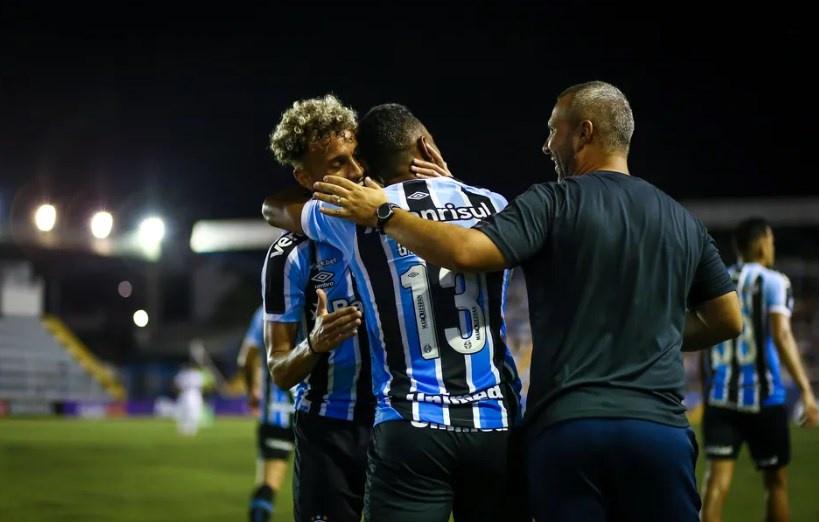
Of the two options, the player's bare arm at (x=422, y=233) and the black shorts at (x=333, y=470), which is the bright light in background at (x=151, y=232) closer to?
the black shorts at (x=333, y=470)

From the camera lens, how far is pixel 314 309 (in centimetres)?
433

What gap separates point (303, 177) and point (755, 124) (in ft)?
136

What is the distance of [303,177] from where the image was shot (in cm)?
432

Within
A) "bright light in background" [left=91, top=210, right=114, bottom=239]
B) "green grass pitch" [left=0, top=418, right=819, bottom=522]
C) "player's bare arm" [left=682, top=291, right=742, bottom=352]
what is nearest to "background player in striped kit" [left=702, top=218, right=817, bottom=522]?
"green grass pitch" [left=0, top=418, right=819, bottom=522]

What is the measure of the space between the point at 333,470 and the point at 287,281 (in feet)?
2.54

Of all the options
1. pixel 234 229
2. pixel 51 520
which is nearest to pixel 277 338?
pixel 51 520

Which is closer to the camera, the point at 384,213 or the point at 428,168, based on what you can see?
the point at 384,213

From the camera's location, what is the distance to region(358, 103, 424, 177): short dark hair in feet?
11.8

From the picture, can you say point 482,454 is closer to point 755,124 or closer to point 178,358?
point 755,124

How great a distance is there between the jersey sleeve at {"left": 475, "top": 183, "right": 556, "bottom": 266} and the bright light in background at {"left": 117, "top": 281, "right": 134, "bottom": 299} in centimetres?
5952

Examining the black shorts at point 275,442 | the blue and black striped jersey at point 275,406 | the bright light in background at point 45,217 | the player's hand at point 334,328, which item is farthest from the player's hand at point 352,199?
the bright light in background at point 45,217

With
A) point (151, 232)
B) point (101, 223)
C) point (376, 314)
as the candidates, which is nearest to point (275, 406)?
point (376, 314)

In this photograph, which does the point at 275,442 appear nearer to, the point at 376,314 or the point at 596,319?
the point at 376,314

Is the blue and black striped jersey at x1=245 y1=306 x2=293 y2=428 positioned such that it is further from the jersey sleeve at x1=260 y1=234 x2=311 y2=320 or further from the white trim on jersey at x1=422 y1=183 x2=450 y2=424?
the white trim on jersey at x1=422 y1=183 x2=450 y2=424
